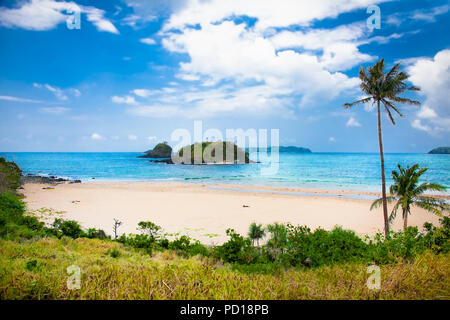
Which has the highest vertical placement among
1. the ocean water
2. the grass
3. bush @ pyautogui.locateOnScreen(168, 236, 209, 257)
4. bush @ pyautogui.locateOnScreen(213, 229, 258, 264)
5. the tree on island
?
the tree on island

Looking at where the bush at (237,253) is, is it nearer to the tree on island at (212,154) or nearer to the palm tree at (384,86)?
the palm tree at (384,86)

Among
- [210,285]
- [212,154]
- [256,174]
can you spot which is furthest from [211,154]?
[210,285]

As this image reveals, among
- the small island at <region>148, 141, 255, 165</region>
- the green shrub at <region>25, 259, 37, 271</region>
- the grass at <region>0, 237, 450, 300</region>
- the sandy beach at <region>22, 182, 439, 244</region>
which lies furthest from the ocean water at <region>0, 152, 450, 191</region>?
the green shrub at <region>25, 259, 37, 271</region>

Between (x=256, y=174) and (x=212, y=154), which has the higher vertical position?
(x=212, y=154)

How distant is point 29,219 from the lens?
10562 mm

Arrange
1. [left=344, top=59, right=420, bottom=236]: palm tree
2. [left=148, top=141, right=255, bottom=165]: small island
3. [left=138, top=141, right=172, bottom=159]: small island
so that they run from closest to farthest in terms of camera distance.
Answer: [left=344, top=59, right=420, bottom=236]: palm tree < [left=148, top=141, right=255, bottom=165]: small island < [left=138, top=141, right=172, bottom=159]: small island

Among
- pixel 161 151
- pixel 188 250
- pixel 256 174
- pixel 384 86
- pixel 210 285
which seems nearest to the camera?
pixel 210 285

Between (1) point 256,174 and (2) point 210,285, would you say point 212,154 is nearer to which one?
(1) point 256,174

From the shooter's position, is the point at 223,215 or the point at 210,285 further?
the point at 223,215

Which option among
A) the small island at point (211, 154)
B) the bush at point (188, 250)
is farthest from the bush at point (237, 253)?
the small island at point (211, 154)

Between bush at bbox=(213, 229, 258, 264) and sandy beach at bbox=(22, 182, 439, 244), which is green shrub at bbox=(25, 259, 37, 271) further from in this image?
sandy beach at bbox=(22, 182, 439, 244)

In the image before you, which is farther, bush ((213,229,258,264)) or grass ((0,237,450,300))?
bush ((213,229,258,264))

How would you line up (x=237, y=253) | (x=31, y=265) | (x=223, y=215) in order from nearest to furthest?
(x=31, y=265)
(x=237, y=253)
(x=223, y=215)
